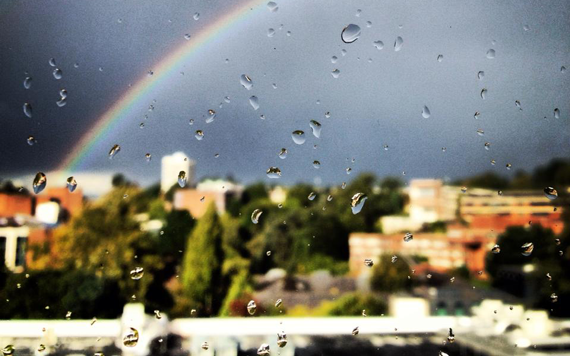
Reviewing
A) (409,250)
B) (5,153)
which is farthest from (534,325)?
(409,250)

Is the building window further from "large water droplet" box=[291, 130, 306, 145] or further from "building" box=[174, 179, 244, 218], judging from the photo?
"large water droplet" box=[291, 130, 306, 145]

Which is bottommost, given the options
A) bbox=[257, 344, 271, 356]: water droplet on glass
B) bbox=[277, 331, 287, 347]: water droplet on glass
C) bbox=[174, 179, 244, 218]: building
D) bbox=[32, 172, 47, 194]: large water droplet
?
bbox=[257, 344, 271, 356]: water droplet on glass

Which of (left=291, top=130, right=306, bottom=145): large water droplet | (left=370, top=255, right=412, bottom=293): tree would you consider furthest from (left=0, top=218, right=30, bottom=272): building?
(left=370, top=255, right=412, bottom=293): tree

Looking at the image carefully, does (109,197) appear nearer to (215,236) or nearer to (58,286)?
(215,236)

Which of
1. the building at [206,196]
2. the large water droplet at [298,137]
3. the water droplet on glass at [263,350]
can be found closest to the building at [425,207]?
the building at [206,196]

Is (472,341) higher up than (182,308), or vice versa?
(182,308)

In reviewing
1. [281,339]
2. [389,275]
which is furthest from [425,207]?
[281,339]

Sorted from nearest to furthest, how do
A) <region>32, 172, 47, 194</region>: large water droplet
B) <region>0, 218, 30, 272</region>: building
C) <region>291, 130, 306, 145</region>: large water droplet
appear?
<region>32, 172, 47, 194</region>: large water droplet < <region>291, 130, 306, 145</region>: large water droplet < <region>0, 218, 30, 272</region>: building

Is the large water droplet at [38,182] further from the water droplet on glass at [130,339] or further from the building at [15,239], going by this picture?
the building at [15,239]
